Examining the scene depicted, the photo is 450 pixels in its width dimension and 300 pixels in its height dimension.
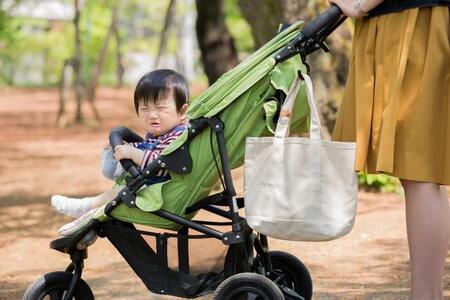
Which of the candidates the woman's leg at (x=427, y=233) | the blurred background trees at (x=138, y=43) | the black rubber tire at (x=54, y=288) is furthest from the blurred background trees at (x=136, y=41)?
the woman's leg at (x=427, y=233)

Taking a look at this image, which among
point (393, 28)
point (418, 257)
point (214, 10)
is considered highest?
point (214, 10)

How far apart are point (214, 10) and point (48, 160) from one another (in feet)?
10.6

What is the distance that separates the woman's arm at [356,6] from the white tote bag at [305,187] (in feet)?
1.16

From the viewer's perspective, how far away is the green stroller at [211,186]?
12.0ft

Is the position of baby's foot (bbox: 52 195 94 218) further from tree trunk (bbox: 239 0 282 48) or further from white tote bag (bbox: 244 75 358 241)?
tree trunk (bbox: 239 0 282 48)

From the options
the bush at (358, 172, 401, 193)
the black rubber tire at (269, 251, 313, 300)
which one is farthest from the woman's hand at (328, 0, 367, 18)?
the bush at (358, 172, 401, 193)

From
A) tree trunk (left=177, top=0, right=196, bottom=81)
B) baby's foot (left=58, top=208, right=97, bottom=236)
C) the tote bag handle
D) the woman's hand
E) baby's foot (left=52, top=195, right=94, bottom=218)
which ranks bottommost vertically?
baby's foot (left=58, top=208, right=97, bottom=236)

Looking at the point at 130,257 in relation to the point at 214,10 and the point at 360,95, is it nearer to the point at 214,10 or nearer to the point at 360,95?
the point at 360,95

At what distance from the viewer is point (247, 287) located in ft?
11.8

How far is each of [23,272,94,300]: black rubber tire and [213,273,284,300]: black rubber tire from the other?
770mm

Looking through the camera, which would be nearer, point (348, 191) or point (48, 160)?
point (348, 191)

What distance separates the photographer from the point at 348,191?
3.41 m

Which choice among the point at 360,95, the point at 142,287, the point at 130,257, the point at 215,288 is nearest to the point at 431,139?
the point at 360,95

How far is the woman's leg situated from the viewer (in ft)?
11.3
